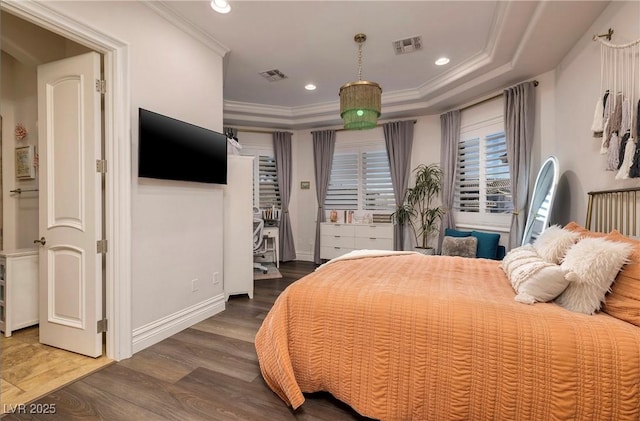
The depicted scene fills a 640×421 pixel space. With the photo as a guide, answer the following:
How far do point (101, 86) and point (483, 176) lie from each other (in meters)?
4.56

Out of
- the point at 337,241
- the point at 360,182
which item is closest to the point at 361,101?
the point at 360,182

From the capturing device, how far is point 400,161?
4902mm

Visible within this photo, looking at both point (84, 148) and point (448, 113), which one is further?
point (448, 113)

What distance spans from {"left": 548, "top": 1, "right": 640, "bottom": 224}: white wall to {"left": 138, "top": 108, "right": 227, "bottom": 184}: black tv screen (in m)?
3.42

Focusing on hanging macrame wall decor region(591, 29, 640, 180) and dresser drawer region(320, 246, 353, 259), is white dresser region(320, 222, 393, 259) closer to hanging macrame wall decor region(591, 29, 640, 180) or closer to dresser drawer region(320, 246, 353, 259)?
dresser drawer region(320, 246, 353, 259)

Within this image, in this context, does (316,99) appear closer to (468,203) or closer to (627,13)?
(468,203)

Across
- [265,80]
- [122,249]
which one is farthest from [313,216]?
[122,249]

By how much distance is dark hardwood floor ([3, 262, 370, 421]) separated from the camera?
5.24 ft

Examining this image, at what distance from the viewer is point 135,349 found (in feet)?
7.32

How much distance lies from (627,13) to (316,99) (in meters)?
3.59

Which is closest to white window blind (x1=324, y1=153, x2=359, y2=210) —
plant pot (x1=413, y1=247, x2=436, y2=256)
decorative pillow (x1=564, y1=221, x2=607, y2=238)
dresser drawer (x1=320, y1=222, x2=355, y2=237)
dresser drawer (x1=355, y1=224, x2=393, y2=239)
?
dresser drawer (x1=320, y1=222, x2=355, y2=237)

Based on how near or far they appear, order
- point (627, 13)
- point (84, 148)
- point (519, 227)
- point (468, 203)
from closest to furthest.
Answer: point (627, 13) < point (84, 148) < point (519, 227) < point (468, 203)

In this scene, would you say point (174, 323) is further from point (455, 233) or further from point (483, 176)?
point (483, 176)

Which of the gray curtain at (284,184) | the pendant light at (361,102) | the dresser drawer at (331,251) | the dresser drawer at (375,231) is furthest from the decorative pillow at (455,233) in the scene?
the gray curtain at (284,184)
